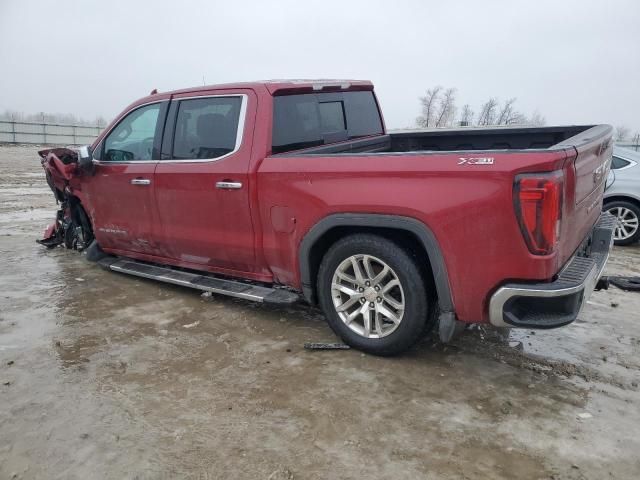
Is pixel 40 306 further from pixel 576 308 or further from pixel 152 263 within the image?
pixel 576 308

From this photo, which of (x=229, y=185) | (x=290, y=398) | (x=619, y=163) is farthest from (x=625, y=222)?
(x=290, y=398)

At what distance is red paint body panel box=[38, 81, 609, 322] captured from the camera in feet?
9.59

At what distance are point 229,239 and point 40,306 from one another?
1.87m

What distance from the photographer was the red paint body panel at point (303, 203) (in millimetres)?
2924

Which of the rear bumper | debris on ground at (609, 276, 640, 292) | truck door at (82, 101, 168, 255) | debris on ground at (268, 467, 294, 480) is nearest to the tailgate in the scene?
the rear bumper

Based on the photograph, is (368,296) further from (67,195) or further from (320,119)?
(67,195)

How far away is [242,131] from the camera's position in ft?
13.5

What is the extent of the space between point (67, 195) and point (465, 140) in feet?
14.8

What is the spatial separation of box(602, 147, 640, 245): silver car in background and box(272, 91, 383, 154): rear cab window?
4083 millimetres

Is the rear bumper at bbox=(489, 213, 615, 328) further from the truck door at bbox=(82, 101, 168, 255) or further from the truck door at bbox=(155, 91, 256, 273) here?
the truck door at bbox=(82, 101, 168, 255)

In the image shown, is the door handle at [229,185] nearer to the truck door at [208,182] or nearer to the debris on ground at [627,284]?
the truck door at [208,182]

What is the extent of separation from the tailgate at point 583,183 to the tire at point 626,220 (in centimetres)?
374

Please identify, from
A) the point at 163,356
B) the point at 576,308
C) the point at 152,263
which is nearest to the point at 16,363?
the point at 163,356

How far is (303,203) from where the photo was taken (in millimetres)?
3732
